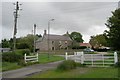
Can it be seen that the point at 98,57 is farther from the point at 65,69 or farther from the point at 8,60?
the point at 8,60

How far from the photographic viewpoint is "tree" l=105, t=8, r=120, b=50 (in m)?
27.5

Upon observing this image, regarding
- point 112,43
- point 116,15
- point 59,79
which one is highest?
point 116,15

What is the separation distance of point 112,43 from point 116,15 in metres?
3.06

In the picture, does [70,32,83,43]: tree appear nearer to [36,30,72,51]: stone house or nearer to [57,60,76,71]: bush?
[36,30,72,51]: stone house

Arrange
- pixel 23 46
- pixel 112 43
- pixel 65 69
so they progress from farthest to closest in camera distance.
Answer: pixel 23 46, pixel 112 43, pixel 65 69

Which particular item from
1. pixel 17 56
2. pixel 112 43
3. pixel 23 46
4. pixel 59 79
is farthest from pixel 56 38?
pixel 59 79

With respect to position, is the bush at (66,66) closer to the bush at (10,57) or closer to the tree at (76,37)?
the bush at (10,57)

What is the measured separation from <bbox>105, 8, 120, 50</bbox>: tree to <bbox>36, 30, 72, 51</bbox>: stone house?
8644 centimetres

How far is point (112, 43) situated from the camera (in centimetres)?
2827

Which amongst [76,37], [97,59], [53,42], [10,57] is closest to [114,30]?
[97,59]

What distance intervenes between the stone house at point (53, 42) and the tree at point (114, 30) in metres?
86.4

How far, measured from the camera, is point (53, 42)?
11969 centimetres

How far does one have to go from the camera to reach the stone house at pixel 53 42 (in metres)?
117

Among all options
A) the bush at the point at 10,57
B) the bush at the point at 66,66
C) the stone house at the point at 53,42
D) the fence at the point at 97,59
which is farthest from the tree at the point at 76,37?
the bush at the point at 66,66
